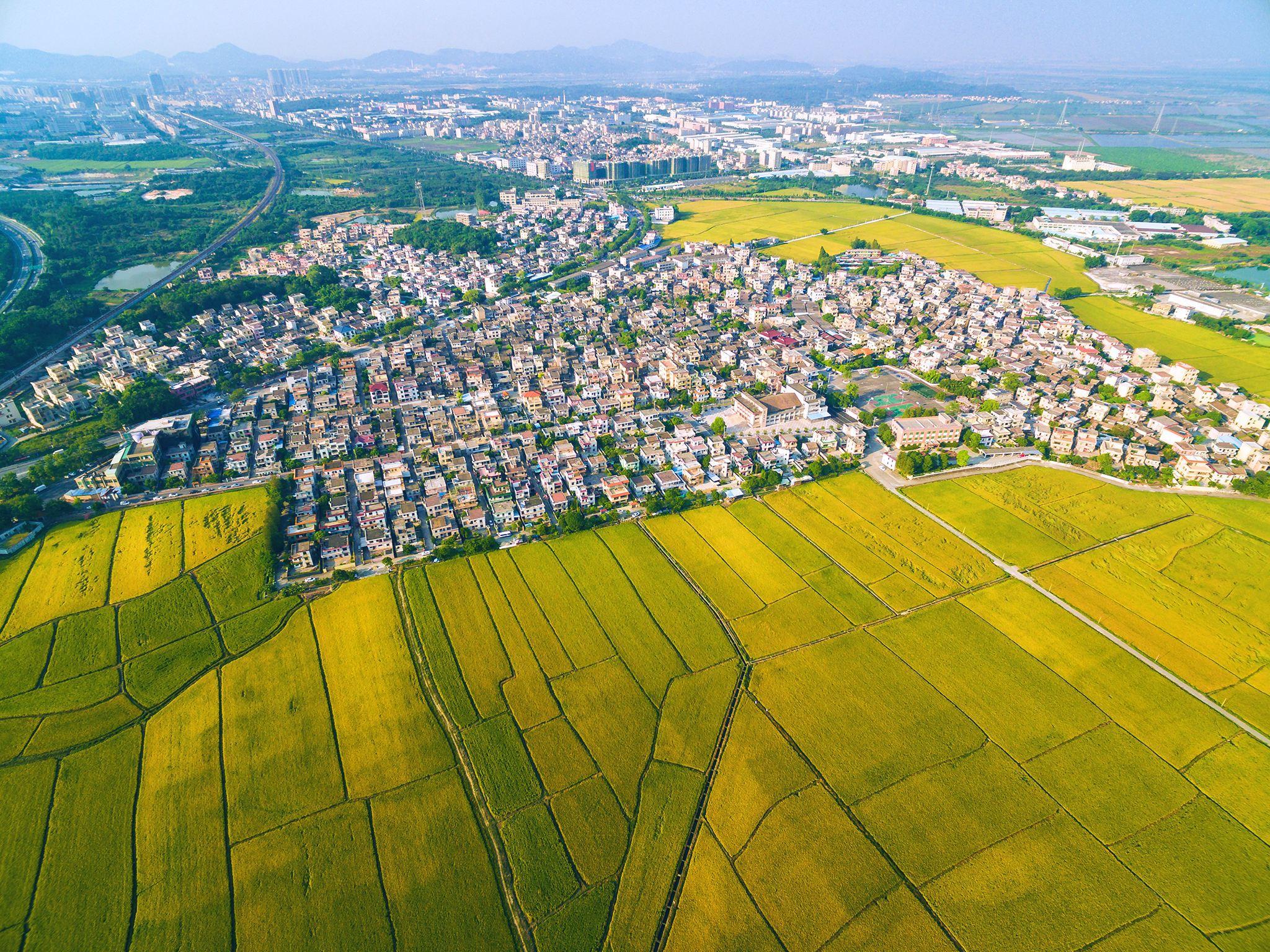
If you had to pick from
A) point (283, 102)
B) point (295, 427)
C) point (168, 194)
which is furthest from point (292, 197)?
point (283, 102)

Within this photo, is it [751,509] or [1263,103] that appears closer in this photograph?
[751,509]

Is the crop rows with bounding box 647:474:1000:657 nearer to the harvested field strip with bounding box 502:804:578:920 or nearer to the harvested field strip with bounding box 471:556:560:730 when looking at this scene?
the harvested field strip with bounding box 471:556:560:730

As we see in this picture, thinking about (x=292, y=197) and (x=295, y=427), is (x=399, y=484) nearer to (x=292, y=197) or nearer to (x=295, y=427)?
(x=295, y=427)

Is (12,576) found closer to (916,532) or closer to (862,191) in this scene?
(916,532)

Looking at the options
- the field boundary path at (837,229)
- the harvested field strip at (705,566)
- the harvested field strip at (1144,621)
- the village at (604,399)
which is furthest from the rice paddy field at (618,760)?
the field boundary path at (837,229)

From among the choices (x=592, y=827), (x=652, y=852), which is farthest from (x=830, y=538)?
(x=592, y=827)

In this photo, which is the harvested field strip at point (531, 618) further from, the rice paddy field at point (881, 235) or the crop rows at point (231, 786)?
the rice paddy field at point (881, 235)
